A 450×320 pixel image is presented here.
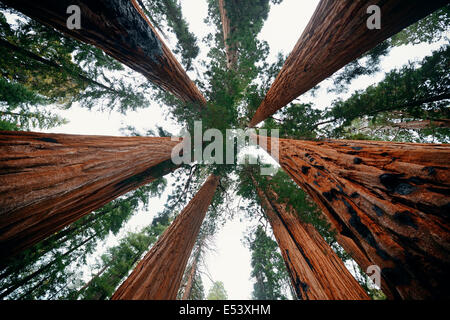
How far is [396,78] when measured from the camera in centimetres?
359

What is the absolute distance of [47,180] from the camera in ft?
3.59

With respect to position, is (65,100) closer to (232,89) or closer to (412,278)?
(232,89)

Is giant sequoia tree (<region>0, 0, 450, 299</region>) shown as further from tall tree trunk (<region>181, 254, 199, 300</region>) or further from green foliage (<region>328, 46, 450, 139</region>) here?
tall tree trunk (<region>181, 254, 199, 300</region>)

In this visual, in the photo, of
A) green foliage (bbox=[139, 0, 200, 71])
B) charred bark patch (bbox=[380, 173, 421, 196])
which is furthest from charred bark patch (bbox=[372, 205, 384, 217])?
green foliage (bbox=[139, 0, 200, 71])

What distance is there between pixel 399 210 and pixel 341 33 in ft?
6.62

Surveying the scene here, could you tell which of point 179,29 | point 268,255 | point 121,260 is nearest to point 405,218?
point 268,255

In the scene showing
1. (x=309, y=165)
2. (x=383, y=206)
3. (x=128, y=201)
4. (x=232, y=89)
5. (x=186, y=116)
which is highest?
(x=232, y=89)

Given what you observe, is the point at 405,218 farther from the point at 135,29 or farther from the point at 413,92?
the point at 413,92

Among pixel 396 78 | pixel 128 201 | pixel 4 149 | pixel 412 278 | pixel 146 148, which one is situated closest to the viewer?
pixel 412 278

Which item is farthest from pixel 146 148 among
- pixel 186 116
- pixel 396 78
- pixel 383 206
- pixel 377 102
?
pixel 396 78

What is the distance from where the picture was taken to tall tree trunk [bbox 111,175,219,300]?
6.33ft

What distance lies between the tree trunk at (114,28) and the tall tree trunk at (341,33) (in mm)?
2527

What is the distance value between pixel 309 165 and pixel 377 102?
387cm

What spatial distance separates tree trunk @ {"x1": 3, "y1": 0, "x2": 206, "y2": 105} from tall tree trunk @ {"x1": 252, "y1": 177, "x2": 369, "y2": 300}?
14.7 ft
